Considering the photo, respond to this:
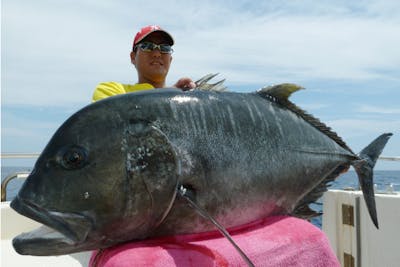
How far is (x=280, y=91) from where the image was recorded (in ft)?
8.22

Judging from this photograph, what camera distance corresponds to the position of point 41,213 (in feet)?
5.28

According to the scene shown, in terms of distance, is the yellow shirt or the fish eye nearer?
the fish eye

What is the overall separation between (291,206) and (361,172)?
761mm

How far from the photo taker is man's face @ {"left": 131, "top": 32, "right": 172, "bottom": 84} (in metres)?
3.49

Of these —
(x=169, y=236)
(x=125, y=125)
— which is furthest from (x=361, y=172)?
(x=125, y=125)

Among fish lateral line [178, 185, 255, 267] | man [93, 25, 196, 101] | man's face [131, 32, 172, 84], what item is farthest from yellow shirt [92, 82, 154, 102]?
fish lateral line [178, 185, 255, 267]

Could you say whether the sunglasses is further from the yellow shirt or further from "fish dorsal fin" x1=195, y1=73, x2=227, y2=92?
"fish dorsal fin" x1=195, y1=73, x2=227, y2=92

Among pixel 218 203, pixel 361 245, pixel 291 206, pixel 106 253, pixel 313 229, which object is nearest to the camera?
pixel 106 253

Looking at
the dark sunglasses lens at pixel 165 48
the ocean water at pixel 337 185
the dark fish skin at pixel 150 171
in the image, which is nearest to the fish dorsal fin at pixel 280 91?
the dark fish skin at pixel 150 171

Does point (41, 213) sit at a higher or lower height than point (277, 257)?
higher

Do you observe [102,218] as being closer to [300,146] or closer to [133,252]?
[133,252]

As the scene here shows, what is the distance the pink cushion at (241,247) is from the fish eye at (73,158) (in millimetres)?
398

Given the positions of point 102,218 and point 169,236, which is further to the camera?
point 169,236

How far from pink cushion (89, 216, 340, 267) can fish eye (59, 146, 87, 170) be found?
1.31 feet
